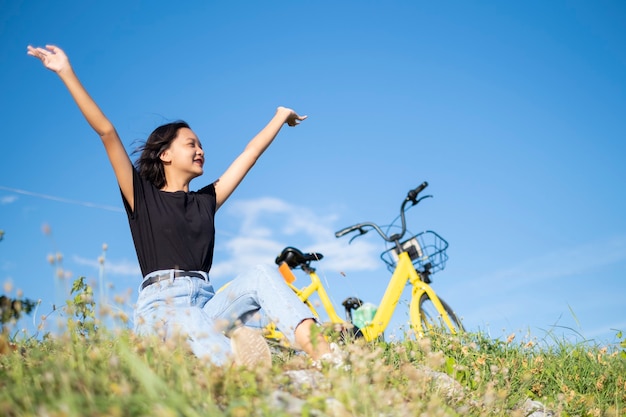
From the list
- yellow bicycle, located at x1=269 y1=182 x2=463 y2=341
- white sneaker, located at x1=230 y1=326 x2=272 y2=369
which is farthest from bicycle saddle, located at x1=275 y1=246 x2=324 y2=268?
white sneaker, located at x1=230 y1=326 x2=272 y2=369

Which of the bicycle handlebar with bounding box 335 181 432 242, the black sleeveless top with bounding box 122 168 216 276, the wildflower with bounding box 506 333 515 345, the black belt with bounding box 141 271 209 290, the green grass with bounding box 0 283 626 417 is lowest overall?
the green grass with bounding box 0 283 626 417

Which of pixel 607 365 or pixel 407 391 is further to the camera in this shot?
pixel 607 365

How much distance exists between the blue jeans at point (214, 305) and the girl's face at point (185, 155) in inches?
38.7

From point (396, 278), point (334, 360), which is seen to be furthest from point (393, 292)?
point (334, 360)

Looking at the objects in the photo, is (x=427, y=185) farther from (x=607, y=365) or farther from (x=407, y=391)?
(x=407, y=391)

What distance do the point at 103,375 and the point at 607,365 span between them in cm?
406

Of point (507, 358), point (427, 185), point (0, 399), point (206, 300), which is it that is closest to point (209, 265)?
point (206, 300)

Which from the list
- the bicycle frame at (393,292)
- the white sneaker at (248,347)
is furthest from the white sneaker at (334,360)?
the bicycle frame at (393,292)

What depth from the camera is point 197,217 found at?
3842mm

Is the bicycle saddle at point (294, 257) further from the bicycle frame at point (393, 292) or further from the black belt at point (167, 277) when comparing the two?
the black belt at point (167, 277)

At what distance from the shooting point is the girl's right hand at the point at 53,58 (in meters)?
3.36

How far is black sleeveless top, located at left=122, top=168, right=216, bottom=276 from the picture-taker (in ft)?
11.7

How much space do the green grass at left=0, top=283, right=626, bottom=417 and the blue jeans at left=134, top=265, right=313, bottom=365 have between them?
0.19m

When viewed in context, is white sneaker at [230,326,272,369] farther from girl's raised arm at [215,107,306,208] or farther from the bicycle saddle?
the bicycle saddle
